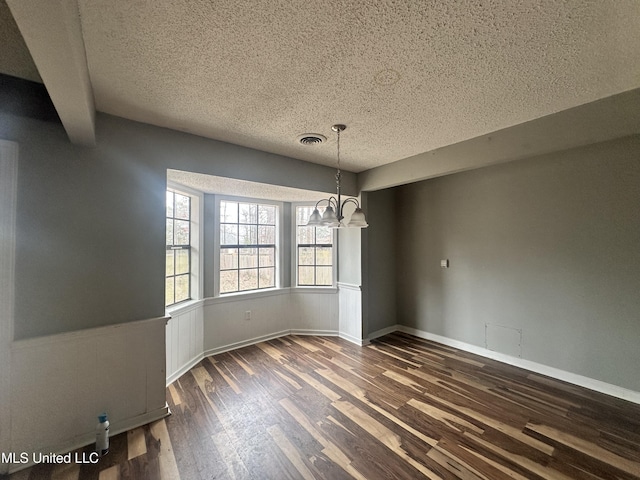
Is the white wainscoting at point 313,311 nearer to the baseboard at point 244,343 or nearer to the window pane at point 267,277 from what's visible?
the baseboard at point 244,343

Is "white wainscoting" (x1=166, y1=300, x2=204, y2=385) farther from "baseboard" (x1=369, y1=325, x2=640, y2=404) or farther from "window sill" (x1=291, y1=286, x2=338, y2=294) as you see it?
"baseboard" (x1=369, y1=325, x2=640, y2=404)

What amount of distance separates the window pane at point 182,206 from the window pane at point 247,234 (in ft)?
2.63

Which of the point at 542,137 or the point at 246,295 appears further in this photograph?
the point at 246,295

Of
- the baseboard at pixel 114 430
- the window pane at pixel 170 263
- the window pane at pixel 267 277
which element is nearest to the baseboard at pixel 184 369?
the baseboard at pixel 114 430

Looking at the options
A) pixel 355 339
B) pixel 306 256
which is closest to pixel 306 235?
pixel 306 256

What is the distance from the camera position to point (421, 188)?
428cm

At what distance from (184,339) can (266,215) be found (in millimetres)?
2139

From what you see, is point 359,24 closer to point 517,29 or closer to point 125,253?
point 517,29

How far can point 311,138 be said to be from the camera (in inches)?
105

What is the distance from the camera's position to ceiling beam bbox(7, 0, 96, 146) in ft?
2.94

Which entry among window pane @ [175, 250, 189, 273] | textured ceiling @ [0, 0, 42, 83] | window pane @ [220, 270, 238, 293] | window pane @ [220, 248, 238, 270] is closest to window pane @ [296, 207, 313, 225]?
window pane @ [220, 248, 238, 270]

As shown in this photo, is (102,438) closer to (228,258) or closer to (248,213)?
(228,258)

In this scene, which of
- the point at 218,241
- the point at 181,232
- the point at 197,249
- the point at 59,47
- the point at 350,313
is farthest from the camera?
the point at 350,313

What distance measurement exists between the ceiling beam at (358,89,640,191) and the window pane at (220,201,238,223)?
101 inches
